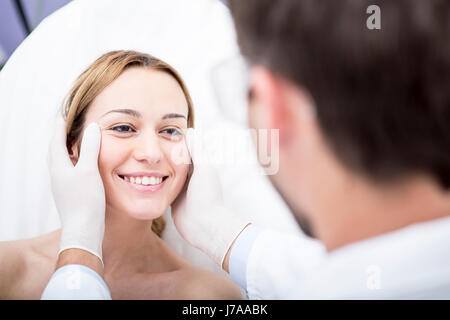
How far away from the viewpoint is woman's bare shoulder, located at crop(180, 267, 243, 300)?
1021mm

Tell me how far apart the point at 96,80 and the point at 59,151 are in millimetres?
168

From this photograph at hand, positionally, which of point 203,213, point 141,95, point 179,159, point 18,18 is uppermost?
point 18,18

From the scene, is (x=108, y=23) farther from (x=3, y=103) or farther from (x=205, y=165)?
(x=205, y=165)

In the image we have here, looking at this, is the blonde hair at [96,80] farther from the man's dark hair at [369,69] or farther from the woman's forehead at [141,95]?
the man's dark hair at [369,69]

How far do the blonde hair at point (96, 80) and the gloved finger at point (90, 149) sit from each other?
0.07m

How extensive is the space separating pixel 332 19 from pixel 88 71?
0.66m

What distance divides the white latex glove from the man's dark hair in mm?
450

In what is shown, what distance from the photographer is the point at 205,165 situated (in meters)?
1.02

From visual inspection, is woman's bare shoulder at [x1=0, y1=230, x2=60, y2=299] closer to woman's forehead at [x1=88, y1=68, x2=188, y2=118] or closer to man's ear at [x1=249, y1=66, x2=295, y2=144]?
woman's forehead at [x1=88, y1=68, x2=188, y2=118]

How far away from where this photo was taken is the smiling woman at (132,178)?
937 mm

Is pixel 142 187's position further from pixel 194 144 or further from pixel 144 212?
pixel 194 144

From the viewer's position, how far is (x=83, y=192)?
90 centimetres

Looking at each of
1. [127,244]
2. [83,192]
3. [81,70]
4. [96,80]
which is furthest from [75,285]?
[81,70]
